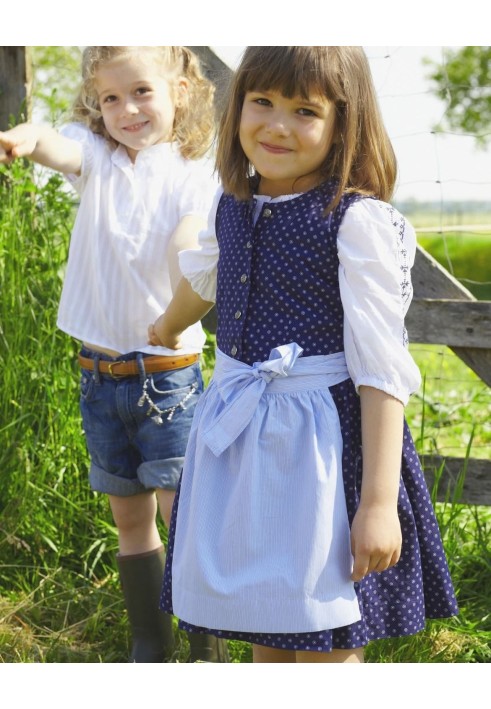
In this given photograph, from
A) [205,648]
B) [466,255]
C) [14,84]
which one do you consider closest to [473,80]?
[466,255]

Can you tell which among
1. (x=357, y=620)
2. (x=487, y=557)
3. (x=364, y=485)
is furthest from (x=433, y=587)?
(x=487, y=557)

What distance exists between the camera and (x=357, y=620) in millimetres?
1610

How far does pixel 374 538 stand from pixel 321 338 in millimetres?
378

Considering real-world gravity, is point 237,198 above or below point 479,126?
below

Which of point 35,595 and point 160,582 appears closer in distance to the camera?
point 160,582

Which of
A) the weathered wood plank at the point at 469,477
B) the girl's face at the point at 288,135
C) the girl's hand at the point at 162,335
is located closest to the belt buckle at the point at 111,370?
the girl's hand at the point at 162,335

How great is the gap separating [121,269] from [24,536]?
1.00 m

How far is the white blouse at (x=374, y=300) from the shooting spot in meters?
1.56

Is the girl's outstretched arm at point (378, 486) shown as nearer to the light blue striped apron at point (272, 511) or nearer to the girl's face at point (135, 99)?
the light blue striped apron at point (272, 511)

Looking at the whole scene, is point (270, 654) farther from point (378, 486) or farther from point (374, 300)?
point (374, 300)

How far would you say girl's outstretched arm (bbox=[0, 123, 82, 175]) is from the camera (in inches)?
80.1

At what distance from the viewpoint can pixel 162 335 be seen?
2033 mm

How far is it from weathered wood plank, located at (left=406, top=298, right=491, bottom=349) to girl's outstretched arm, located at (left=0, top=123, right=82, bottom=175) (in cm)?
111

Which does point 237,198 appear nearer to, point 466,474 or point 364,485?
point 364,485
